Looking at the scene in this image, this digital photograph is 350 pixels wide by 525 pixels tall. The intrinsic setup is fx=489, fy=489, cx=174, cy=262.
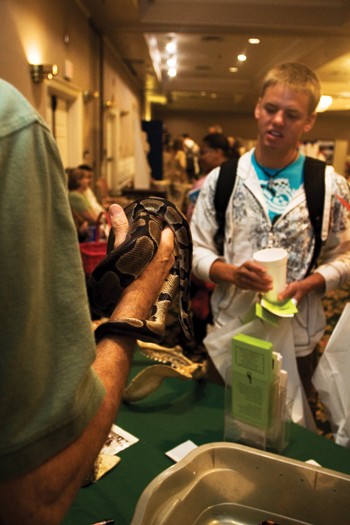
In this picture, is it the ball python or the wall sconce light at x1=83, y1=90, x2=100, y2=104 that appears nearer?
the ball python

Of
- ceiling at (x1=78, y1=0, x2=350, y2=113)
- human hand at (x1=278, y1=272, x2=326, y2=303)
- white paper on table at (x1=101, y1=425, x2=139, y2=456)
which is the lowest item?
white paper on table at (x1=101, y1=425, x2=139, y2=456)

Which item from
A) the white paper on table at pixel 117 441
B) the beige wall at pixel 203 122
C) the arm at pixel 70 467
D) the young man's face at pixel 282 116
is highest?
the beige wall at pixel 203 122

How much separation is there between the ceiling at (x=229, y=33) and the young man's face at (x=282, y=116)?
5284mm

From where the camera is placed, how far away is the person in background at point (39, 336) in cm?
57

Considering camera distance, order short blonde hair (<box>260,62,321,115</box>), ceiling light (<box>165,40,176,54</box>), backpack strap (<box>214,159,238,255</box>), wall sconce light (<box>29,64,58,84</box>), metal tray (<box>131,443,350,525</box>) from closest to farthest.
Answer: metal tray (<box>131,443,350,525</box>) → short blonde hair (<box>260,62,321,115</box>) → backpack strap (<box>214,159,238,255</box>) → wall sconce light (<box>29,64,58,84</box>) → ceiling light (<box>165,40,176,54</box>)

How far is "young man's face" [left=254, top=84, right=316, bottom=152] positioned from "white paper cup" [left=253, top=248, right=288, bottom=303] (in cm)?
51

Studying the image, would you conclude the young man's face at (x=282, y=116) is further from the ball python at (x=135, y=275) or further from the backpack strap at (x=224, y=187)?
the ball python at (x=135, y=275)

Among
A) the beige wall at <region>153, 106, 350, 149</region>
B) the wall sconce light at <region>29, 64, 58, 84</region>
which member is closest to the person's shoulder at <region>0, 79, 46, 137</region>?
the wall sconce light at <region>29, 64, 58, 84</region>

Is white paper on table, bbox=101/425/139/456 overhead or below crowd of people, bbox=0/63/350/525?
below

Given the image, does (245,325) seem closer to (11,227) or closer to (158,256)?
(158,256)

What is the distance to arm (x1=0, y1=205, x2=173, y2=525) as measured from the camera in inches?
23.5

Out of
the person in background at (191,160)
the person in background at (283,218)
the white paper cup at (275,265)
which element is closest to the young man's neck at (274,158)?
the person in background at (283,218)

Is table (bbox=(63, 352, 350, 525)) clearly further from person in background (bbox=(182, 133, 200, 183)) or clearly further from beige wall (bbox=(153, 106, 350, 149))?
beige wall (bbox=(153, 106, 350, 149))

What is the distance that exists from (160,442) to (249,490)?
15.5 inches
